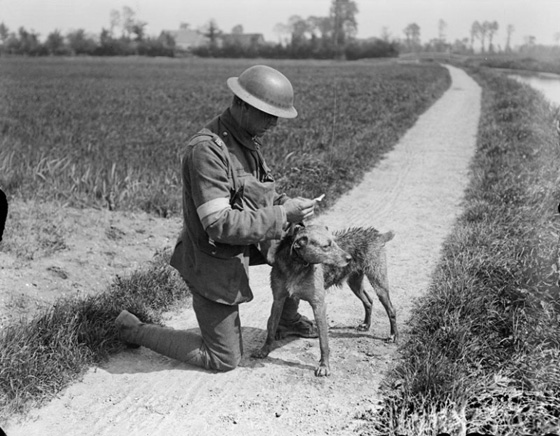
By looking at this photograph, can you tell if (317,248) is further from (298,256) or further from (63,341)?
(63,341)

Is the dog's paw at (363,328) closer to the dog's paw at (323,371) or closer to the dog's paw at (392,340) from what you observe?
the dog's paw at (392,340)

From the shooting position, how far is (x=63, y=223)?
21.8 ft

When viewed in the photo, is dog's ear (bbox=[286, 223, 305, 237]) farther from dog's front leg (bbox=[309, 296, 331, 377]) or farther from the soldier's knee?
the soldier's knee

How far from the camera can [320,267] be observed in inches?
169

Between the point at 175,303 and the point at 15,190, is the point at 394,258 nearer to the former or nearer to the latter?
the point at 175,303

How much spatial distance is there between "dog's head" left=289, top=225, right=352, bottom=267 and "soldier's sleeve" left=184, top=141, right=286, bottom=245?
0.86ft

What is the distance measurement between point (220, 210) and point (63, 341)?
148cm

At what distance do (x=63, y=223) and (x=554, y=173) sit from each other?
744cm

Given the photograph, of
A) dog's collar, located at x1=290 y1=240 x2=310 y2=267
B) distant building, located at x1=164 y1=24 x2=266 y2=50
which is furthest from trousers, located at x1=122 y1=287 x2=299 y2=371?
distant building, located at x1=164 y1=24 x2=266 y2=50

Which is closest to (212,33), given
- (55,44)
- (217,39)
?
(217,39)

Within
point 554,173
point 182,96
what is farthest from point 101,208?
point 182,96

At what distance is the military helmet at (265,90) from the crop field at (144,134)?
4093 mm

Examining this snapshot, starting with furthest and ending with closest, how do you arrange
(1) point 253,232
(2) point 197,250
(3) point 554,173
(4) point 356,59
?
(4) point 356,59 < (3) point 554,173 < (2) point 197,250 < (1) point 253,232

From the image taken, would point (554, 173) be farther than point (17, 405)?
Yes
